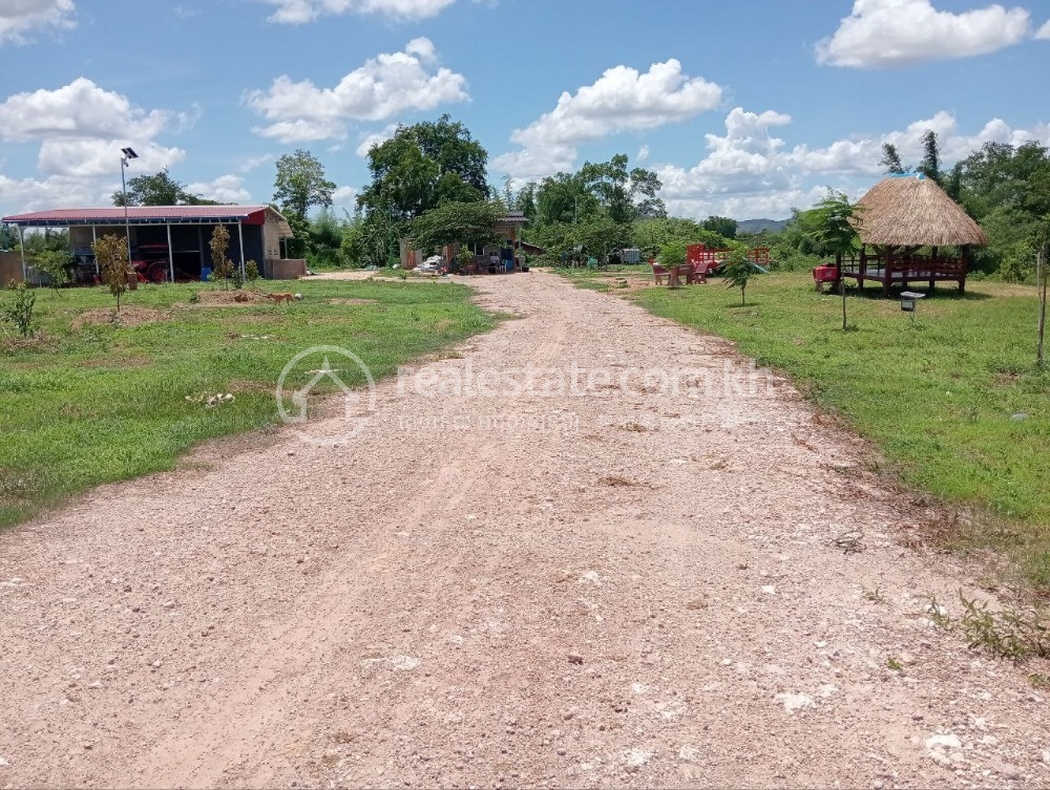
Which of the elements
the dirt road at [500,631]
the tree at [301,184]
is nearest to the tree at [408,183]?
the tree at [301,184]

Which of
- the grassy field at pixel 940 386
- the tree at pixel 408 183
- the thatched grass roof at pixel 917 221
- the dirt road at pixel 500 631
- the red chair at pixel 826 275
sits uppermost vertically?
the tree at pixel 408 183

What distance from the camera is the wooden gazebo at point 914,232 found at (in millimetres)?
27375

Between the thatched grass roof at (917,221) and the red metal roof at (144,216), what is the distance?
29.4 meters

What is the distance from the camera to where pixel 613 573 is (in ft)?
18.1

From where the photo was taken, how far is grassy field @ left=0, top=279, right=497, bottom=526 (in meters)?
8.23

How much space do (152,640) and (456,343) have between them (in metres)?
12.6

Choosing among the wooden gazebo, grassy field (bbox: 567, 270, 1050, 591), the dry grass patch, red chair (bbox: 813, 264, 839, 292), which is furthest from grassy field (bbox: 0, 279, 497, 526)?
the wooden gazebo

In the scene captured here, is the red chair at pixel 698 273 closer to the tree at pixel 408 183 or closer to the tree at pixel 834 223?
the tree at pixel 834 223

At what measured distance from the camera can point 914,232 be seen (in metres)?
27.4

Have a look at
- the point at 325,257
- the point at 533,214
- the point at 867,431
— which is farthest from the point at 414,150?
the point at 867,431

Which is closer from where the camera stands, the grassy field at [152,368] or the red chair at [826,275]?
the grassy field at [152,368]

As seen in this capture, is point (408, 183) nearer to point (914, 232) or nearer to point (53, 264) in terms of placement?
point (53, 264)

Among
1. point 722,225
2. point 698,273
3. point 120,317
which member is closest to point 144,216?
point 120,317

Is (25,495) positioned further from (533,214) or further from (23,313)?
(533,214)
